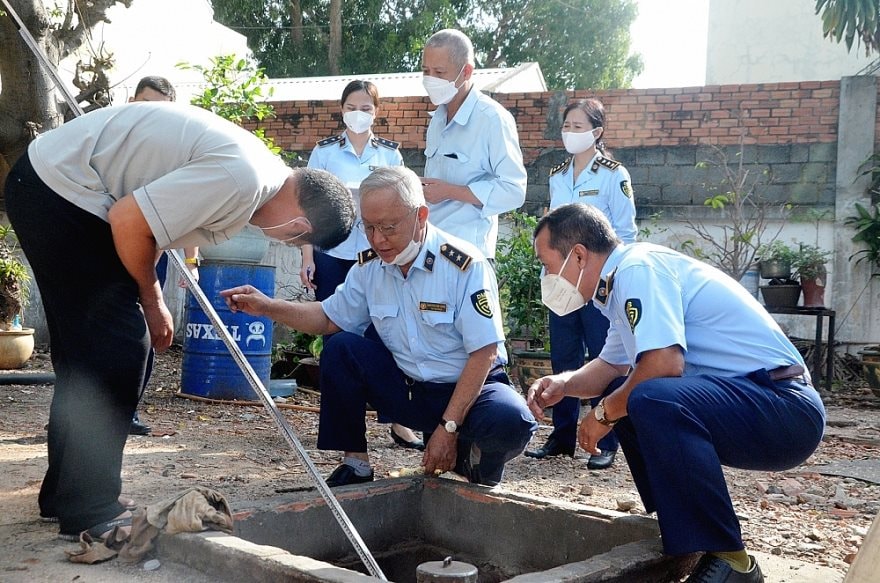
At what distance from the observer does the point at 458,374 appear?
3104 mm

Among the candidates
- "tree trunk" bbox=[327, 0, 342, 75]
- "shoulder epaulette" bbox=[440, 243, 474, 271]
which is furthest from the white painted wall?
"shoulder epaulette" bbox=[440, 243, 474, 271]

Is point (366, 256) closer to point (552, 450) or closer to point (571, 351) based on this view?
point (571, 351)

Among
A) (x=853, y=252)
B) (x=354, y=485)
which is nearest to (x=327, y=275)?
(x=354, y=485)

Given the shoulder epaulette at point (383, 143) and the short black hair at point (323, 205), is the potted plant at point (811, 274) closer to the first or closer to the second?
the shoulder epaulette at point (383, 143)

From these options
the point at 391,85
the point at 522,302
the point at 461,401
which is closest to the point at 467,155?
the point at 461,401

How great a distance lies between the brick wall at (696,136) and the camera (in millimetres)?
8336

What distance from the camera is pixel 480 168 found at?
13.4 feet

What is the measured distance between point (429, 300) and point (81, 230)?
1.15m

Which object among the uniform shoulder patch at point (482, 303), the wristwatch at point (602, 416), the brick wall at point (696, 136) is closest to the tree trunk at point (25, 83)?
the brick wall at point (696, 136)

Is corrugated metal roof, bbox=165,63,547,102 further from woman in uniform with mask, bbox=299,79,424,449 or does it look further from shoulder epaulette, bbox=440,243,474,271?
shoulder epaulette, bbox=440,243,474,271

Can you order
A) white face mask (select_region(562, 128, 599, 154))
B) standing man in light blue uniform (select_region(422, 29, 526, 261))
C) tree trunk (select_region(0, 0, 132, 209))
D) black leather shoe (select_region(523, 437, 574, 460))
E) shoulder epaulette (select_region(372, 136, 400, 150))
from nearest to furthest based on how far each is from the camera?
1. standing man in light blue uniform (select_region(422, 29, 526, 261))
2. black leather shoe (select_region(523, 437, 574, 460))
3. white face mask (select_region(562, 128, 599, 154))
4. shoulder epaulette (select_region(372, 136, 400, 150))
5. tree trunk (select_region(0, 0, 132, 209))

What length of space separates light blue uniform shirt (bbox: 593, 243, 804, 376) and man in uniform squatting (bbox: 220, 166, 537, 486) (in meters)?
0.60

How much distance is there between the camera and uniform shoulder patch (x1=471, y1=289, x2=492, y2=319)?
3.00 m

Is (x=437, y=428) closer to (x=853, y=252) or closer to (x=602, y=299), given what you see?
(x=602, y=299)
